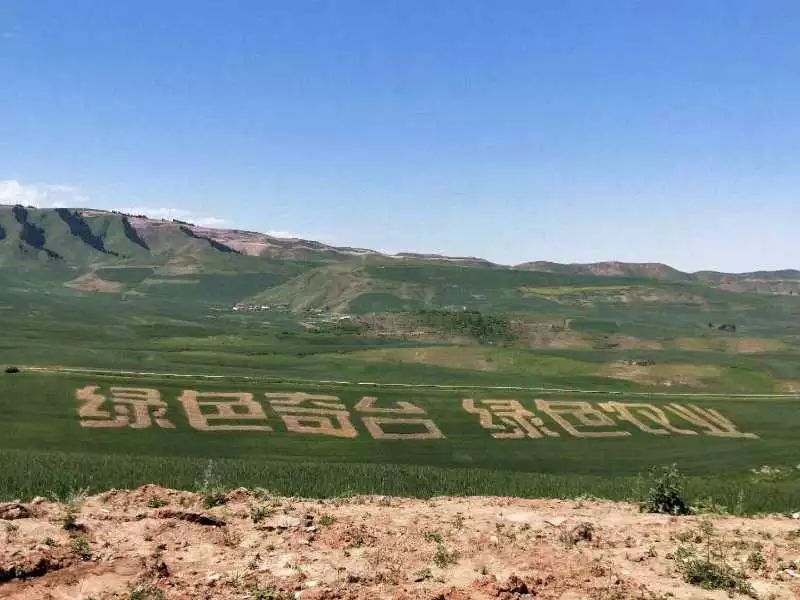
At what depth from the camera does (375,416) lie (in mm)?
94688

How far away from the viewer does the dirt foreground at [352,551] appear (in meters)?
19.6

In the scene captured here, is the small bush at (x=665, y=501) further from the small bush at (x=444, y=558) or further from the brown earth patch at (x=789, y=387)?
the brown earth patch at (x=789, y=387)

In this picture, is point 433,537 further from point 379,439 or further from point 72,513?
point 379,439

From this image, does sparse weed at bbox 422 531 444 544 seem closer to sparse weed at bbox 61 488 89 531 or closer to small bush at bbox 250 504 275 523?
small bush at bbox 250 504 275 523

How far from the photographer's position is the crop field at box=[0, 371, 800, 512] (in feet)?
196

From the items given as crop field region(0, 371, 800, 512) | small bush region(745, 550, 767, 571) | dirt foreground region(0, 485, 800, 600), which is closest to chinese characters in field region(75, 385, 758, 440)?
crop field region(0, 371, 800, 512)

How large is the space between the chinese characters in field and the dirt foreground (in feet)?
191

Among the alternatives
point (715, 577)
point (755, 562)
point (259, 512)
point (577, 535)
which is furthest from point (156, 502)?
point (755, 562)

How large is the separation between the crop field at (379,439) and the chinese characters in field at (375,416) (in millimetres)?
306

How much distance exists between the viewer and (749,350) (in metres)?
198

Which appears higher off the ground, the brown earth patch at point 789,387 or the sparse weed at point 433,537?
the sparse weed at point 433,537

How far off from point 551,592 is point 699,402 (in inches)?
4135

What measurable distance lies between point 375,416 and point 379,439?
9815 mm

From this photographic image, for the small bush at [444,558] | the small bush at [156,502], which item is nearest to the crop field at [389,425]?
the small bush at [156,502]
